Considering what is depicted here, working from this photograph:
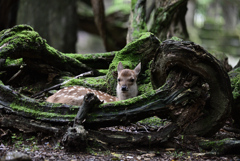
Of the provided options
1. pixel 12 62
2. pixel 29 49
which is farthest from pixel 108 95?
pixel 12 62

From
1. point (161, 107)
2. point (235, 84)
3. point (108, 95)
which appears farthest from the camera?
point (108, 95)

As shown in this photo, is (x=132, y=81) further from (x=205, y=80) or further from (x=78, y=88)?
(x=205, y=80)

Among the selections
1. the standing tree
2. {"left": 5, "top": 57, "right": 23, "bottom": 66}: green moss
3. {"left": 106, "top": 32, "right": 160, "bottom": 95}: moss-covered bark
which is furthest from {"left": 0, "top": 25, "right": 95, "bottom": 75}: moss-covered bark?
{"left": 106, "top": 32, "right": 160, "bottom": 95}: moss-covered bark

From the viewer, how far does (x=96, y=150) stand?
336 cm

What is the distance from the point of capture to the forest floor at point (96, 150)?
319cm

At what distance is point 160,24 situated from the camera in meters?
7.25

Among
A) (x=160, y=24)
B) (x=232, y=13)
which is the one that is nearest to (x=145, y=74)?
(x=160, y=24)

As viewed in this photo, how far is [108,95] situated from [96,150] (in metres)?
1.97

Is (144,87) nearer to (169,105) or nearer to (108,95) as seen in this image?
(108,95)

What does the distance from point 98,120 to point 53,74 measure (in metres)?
2.80

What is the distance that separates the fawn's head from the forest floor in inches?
70.9

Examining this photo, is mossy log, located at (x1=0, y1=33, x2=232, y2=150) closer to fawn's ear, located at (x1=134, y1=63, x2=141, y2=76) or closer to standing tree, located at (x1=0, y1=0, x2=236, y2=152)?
standing tree, located at (x1=0, y1=0, x2=236, y2=152)

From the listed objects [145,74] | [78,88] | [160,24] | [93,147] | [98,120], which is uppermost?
[160,24]

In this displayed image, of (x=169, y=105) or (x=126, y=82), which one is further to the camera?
(x=126, y=82)
